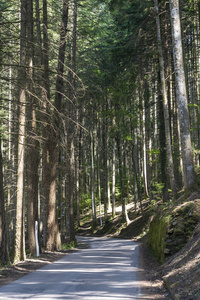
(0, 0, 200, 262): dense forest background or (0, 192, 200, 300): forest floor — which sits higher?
(0, 0, 200, 262): dense forest background

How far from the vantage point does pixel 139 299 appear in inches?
248

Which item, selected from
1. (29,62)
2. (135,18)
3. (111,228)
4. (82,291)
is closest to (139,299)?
(82,291)

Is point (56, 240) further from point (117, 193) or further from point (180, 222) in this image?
point (117, 193)

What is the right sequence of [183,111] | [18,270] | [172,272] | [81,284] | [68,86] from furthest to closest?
[68,86] < [183,111] < [18,270] < [81,284] < [172,272]

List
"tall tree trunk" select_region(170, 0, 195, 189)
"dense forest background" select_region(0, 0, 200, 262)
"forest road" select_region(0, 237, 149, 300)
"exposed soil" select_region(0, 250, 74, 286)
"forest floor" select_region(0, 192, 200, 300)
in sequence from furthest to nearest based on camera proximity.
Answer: "tall tree trunk" select_region(170, 0, 195, 189) → "exposed soil" select_region(0, 250, 74, 286) → "dense forest background" select_region(0, 0, 200, 262) → "forest road" select_region(0, 237, 149, 300) → "forest floor" select_region(0, 192, 200, 300)

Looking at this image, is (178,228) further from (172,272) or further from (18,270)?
(18,270)

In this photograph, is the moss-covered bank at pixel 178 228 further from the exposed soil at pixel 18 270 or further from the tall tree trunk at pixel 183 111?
the exposed soil at pixel 18 270

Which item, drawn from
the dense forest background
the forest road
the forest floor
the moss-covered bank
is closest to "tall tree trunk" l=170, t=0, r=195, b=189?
the dense forest background

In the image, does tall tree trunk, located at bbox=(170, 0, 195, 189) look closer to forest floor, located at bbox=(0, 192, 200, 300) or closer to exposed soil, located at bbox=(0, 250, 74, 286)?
forest floor, located at bbox=(0, 192, 200, 300)

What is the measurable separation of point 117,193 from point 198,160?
14486 millimetres

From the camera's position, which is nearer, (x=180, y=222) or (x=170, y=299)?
(x=170, y=299)

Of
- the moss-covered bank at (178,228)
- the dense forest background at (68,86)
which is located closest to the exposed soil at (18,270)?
the dense forest background at (68,86)

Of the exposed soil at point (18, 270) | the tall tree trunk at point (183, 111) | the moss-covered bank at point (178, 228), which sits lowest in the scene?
the exposed soil at point (18, 270)

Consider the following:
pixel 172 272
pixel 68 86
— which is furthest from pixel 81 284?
pixel 68 86
